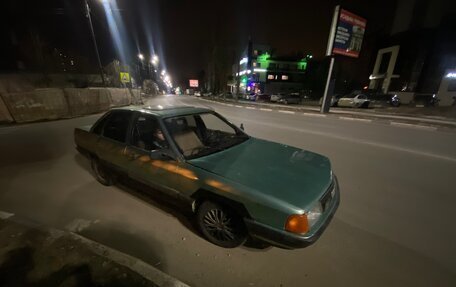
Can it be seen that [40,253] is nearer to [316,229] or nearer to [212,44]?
[316,229]

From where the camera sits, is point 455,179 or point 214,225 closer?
point 214,225

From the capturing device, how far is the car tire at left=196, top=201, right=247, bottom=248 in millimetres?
2432

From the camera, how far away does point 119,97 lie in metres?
17.8

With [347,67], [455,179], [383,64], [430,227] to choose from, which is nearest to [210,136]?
[430,227]

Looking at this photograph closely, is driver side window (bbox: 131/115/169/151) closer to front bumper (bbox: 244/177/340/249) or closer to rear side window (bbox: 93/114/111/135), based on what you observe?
rear side window (bbox: 93/114/111/135)

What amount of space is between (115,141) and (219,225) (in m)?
2.25

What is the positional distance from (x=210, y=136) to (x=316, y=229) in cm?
242

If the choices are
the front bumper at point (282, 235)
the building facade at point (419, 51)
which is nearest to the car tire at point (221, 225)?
the front bumper at point (282, 235)

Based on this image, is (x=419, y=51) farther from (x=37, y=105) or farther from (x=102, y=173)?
(x=37, y=105)

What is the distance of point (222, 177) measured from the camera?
7.62 feet

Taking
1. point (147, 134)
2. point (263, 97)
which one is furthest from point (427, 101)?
point (147, 134)

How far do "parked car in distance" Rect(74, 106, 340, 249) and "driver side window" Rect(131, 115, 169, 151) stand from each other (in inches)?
0.6

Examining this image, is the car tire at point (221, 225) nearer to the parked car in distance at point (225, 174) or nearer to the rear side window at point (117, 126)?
the parked car in distance at point (225, 174)

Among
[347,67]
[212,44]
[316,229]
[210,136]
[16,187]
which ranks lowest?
[16,187]
